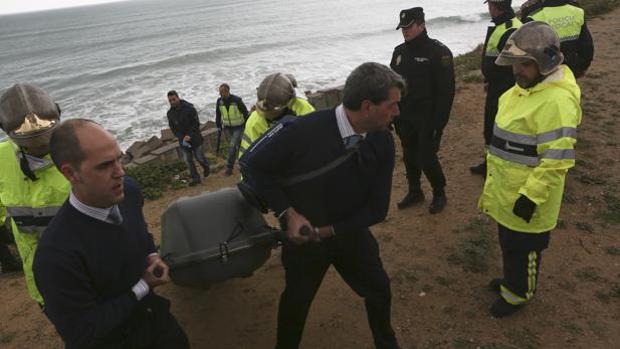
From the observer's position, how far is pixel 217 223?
107 inches

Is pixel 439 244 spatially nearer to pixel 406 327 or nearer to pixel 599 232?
pixel 406 327

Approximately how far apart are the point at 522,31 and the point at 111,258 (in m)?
→ 2.80

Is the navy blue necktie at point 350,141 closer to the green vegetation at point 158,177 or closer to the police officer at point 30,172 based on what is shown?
the police officer at point 30,172

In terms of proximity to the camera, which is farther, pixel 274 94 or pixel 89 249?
pixel 274 94

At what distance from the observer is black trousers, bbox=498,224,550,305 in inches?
116

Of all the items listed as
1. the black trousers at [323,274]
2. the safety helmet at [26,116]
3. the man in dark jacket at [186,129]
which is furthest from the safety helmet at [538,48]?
the man in dark jacket at [186,129]

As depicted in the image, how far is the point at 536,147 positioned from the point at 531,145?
0.03 m

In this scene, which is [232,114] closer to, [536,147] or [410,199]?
[410,199]

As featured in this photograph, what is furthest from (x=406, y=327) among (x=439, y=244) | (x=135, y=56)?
(x=135, y=56)

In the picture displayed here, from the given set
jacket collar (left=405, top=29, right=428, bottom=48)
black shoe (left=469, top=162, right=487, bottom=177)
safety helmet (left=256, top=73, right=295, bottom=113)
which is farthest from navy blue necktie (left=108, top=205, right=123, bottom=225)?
black shoe (left=469, top=162, right=487, bottom=177)

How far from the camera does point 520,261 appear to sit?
3.03m

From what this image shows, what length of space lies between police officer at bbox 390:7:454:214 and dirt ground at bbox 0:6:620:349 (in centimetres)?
68

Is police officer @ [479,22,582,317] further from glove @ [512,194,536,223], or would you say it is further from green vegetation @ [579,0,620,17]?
green vegetation @ [579,0,620,17]

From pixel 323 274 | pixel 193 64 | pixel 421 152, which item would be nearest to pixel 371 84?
pixel 323 274
